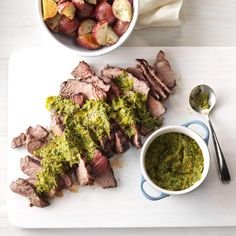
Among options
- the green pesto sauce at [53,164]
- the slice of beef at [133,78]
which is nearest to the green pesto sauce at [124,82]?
the slice of beef at [133,78]

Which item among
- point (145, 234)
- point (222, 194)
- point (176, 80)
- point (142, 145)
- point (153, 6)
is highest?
point (153, 6)

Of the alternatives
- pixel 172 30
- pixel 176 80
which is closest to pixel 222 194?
pixel 176 80

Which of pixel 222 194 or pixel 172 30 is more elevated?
pixel 172 30

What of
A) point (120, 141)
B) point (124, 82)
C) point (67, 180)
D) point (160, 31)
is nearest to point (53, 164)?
point (67, 180)

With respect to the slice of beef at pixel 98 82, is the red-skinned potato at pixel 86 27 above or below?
above

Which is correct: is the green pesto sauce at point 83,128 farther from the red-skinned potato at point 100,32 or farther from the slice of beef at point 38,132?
the red-skinned potato at point 100,32

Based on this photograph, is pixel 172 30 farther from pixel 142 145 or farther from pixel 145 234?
pixel 145 234
